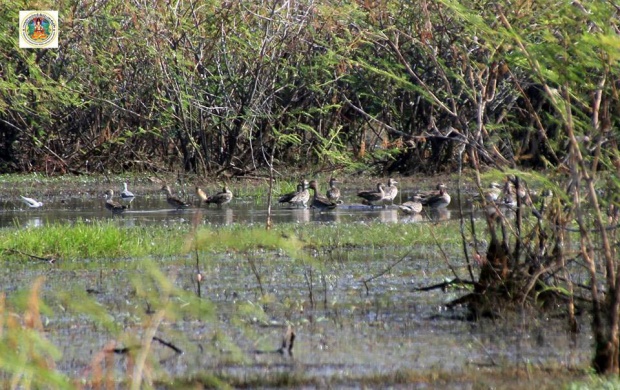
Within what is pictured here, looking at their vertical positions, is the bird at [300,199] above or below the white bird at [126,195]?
above

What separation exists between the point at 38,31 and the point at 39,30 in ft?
0.08

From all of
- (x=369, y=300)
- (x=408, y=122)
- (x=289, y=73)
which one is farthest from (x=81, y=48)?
(x=369, y=300)

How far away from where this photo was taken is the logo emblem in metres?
A: 21.8

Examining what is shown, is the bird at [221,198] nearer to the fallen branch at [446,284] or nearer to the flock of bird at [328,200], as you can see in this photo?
the flock of bird at [328,200]

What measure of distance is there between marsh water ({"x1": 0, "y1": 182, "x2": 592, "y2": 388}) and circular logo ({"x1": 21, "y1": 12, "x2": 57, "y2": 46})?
10976 mm

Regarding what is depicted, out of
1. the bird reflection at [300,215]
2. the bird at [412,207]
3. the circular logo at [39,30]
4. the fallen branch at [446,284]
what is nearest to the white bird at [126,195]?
the bird reflection at [300,215]

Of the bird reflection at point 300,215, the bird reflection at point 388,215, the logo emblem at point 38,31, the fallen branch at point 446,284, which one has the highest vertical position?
the logo emblem at point 38,31

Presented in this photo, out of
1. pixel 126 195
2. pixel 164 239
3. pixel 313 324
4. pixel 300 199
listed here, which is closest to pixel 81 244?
pixel 164 239

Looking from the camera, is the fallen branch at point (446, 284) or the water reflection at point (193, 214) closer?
the fallen branch at point (446, 284)

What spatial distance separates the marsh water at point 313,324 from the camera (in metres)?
7.32

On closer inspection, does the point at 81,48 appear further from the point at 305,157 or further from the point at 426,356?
the point at 426,356

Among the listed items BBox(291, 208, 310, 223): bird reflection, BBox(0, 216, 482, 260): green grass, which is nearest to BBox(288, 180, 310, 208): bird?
BBox(291, 208, 310, 223): bird reflection

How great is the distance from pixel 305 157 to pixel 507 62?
16.0m

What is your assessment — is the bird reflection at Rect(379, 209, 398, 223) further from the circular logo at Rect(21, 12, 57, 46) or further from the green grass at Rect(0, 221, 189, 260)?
the circular logo at Rect(21, 12, 57, 46)
